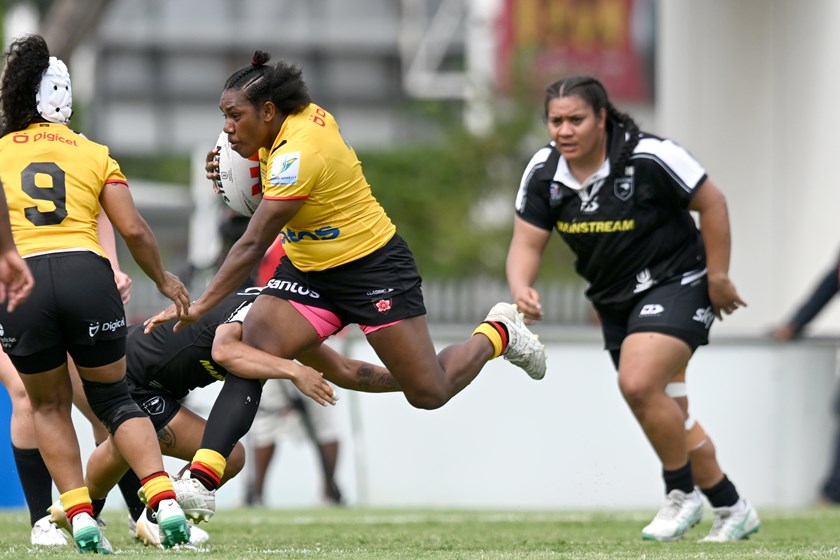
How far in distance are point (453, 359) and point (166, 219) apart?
1357 cm

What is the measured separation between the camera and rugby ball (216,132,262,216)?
263 inches

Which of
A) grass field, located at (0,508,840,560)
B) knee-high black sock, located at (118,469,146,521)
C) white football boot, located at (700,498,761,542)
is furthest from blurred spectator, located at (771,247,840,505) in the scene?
knee-high black sock, located at (118,469,146,521)

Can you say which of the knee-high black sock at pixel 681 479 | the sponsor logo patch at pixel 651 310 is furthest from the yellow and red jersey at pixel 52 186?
the knee-high black sock at pixel 681 479

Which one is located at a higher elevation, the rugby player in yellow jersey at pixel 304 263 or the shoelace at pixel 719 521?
the rugby player in yellow jersey at pixel 304 263

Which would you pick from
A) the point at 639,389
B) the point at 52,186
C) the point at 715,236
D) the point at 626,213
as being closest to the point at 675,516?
the point at 639,389

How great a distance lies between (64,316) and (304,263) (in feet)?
3.74

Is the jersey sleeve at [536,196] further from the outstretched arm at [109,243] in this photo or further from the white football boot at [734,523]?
the outstretched arm at [109,243]

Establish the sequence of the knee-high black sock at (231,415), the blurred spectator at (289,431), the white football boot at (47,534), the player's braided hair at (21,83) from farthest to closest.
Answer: the blurred spectator at (289,431)
the white football boot at (47,534)
the knee-high black sock at (231,415)
the player's braided hair at (21,83)

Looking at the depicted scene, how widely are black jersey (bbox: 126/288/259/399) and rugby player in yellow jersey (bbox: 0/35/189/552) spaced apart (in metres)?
0.51

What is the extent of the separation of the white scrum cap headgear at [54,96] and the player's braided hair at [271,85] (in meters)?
0.66

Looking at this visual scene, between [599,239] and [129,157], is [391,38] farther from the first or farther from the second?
[599,239]

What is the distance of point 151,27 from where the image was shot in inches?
1526

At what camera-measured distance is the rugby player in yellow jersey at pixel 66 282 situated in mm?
5883

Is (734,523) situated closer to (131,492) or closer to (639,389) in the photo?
(639,389)
